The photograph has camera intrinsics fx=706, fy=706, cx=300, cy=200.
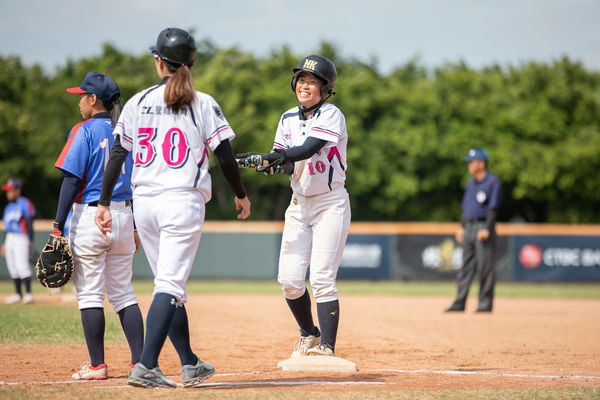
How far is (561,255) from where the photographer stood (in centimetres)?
2036

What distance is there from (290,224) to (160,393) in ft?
6.26

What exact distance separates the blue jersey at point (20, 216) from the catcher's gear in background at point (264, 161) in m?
8.22

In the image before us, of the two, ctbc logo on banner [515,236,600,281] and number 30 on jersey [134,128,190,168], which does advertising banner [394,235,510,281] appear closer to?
ctbc logo on banner [515,236,600,281]

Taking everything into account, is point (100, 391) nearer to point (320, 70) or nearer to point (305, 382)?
point (305, 382)

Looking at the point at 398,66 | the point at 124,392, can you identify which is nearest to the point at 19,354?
the point at 124,392

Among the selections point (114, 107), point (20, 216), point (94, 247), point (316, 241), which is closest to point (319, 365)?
point (316, 241)

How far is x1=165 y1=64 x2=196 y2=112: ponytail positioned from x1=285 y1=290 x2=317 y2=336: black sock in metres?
2.07

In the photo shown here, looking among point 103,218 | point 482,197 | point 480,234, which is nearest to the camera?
point 103,218

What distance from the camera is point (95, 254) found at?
4.77 meters

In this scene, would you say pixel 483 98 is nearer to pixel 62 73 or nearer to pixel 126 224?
pixel 62 73

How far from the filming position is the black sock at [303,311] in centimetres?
564

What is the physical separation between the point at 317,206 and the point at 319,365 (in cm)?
119

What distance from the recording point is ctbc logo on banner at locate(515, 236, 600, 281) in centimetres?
2031

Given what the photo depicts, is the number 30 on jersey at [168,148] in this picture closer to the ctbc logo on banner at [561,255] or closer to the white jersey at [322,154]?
the white jersey at [322,154]
